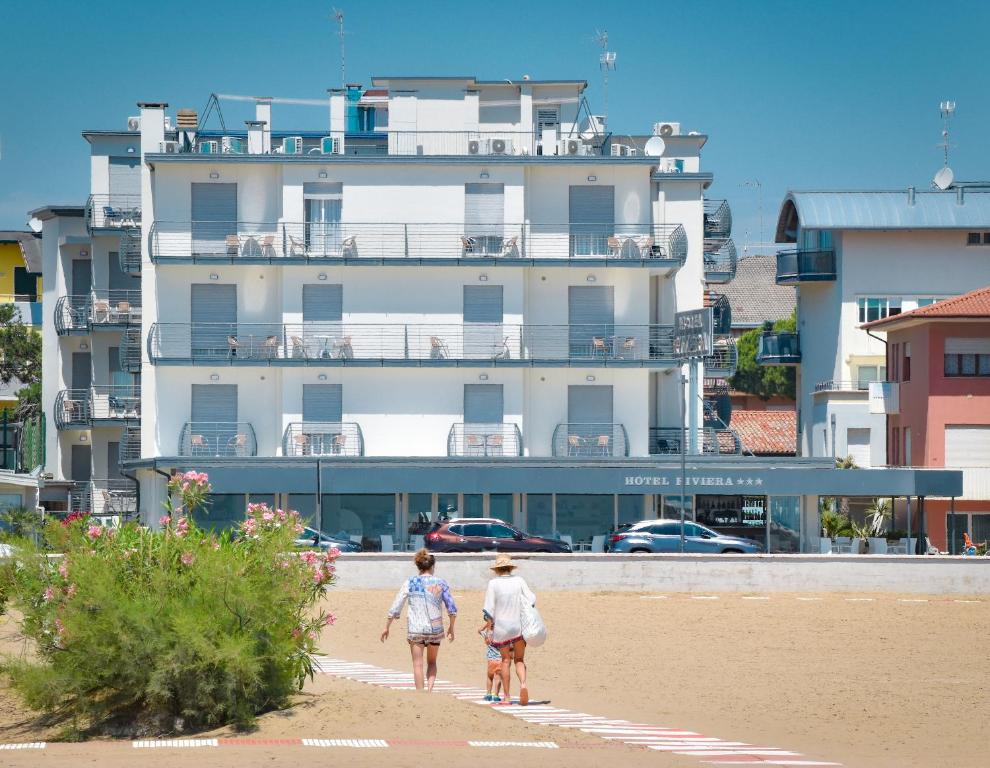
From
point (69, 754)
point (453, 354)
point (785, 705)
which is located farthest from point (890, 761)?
point (453, 354)

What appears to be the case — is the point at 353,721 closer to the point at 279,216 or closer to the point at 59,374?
the point at 279,216

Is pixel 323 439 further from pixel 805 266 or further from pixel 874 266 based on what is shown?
pixel 874 266

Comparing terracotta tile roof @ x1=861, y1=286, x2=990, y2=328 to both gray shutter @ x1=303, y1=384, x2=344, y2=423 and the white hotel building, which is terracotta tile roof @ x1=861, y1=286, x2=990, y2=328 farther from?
gray shutter @ x1=303, y1=384, x2=344, y2=423

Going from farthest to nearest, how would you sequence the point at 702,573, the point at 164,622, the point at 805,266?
the point at 805,266
the point at 702,573
the point at 164,622

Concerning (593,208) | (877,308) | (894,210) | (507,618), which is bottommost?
(507,618)

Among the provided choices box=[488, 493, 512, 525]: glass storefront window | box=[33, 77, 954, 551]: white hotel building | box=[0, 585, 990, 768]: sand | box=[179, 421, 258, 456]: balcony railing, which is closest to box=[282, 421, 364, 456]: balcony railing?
box=[33, 77, 954, 551]: white hotel building

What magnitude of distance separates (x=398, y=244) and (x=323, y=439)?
20.5 feet

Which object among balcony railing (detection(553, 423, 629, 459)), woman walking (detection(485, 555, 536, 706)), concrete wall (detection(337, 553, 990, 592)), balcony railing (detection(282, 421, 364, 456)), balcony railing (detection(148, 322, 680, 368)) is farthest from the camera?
balcony railing (detection(553, 423, 629, 459))

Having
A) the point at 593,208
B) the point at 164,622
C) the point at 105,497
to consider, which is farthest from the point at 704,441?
the point at 164,622

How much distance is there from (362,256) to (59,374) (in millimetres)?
17863

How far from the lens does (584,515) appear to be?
160 ft

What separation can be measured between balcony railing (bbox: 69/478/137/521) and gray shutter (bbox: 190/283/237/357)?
30.5 ft

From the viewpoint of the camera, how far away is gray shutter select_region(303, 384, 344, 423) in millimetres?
50875

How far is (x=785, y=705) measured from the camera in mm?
21141
